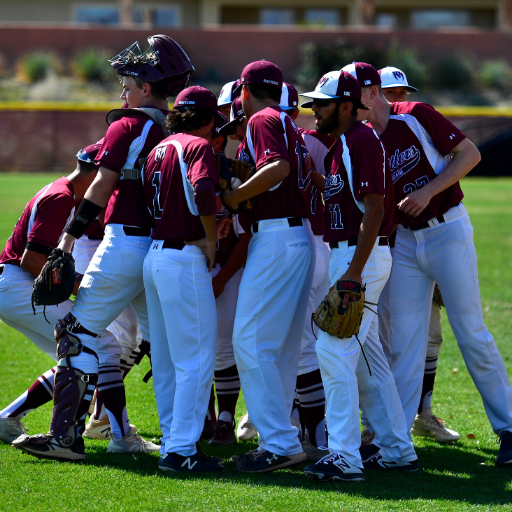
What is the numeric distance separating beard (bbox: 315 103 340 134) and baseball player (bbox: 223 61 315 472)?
0.54 feet

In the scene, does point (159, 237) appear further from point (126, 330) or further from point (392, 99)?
point (392, 99)

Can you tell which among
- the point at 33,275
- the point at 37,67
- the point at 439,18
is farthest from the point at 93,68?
the point at 33,275

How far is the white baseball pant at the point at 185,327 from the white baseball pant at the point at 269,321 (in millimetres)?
203

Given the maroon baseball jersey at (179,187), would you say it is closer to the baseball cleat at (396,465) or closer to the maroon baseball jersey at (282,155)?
the maroon baseball jersey at (282,155)

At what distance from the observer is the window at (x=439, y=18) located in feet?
137

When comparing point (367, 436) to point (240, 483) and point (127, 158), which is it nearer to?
point (240, 483)

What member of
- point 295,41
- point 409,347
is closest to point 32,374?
point 409,347

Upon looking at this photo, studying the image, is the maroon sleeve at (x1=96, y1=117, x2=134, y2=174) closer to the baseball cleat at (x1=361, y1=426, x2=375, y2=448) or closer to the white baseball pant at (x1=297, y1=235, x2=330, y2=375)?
the white baseball pant at (x1=297, y1=235, x2=330, y2=375)

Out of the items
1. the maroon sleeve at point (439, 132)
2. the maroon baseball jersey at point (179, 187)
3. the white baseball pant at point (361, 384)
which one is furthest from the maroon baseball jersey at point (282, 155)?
the maroon sleeve at point (439, 132)

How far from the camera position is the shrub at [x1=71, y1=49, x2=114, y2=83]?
1350 inches

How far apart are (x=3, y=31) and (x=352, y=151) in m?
35.1

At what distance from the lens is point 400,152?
4703mm

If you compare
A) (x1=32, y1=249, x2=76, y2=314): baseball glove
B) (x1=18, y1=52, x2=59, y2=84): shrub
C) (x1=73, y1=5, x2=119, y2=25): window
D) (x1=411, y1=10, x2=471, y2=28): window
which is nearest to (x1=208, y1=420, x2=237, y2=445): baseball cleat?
(x1=32, y1=249, x2=76, y2=314): baseball glove

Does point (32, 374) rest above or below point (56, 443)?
below
